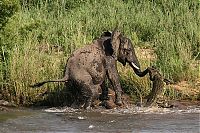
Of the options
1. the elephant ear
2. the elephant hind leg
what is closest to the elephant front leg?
the elephant ear

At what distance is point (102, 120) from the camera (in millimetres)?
9461

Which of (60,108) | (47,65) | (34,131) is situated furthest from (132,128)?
(47,65)

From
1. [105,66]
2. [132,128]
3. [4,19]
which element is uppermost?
[4,19]

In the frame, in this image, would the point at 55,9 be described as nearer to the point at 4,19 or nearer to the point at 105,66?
the point at 4,19

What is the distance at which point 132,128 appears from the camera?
28.4 ft

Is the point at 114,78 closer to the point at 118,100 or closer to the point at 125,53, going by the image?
the point at 118,100

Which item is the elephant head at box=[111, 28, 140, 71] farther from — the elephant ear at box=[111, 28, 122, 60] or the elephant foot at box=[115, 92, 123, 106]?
the elephant foot at box=[115, 92, 123, 106]

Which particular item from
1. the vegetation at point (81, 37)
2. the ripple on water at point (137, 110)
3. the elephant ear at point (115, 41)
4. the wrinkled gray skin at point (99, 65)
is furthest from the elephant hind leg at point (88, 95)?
the elephant ear at point (115, 41)

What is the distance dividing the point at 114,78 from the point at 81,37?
2.23 meters

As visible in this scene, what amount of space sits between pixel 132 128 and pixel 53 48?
15.2 feet

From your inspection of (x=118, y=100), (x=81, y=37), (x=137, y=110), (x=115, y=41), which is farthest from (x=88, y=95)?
(x=81, y=37)

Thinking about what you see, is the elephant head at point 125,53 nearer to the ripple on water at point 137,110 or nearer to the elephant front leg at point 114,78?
the elephant front leg at point 114,78

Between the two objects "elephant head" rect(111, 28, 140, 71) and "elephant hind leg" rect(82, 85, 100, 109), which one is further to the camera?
"elephant head" rect(111, 28, 140, 71)

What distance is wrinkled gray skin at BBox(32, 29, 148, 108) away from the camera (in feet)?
34.8
